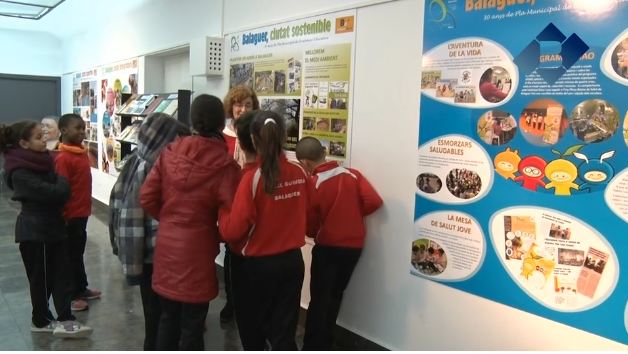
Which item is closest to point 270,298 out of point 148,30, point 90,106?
point 148,30

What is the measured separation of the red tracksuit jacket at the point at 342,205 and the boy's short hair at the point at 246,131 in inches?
25.7

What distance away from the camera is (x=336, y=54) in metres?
2.85

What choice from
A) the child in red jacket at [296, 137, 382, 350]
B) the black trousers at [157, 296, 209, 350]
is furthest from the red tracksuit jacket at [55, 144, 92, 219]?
the child in red jacket at [296, 137, 382, 350]

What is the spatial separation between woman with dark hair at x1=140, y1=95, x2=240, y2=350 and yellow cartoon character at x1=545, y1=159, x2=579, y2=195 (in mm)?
1259

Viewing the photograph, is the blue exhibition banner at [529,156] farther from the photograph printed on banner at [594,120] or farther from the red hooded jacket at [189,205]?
the red hooded jacket at [189,205]

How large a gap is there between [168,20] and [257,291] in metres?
3.67

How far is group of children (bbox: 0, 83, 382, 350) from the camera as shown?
199cm

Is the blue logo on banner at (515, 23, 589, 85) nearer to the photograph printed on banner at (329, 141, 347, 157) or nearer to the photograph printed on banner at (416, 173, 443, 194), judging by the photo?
the photograph printed on banner at (416, 173, 443, 194)

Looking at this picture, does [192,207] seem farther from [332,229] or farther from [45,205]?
[45,205]

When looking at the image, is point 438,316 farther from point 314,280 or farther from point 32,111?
point 32,111

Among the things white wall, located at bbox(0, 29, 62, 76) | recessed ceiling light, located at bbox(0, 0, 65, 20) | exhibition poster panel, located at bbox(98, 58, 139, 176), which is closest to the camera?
exhibition poster panel, located at bbox(98, 58, 139, 176)

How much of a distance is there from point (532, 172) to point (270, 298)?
1.20 meters

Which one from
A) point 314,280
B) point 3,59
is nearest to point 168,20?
point 314,280

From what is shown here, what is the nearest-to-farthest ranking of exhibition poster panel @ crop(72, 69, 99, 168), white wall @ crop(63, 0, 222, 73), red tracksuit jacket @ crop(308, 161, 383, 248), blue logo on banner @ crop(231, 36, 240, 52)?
red tracksuit jacket @ crop(308, 161, 383, 248) < blue logo on banner @ crop(231, 36, 240, 52) < white wall @ crop(63, 0, 222, 73) < exhibition poster panel @ crop(72, 69, 99, 168)
